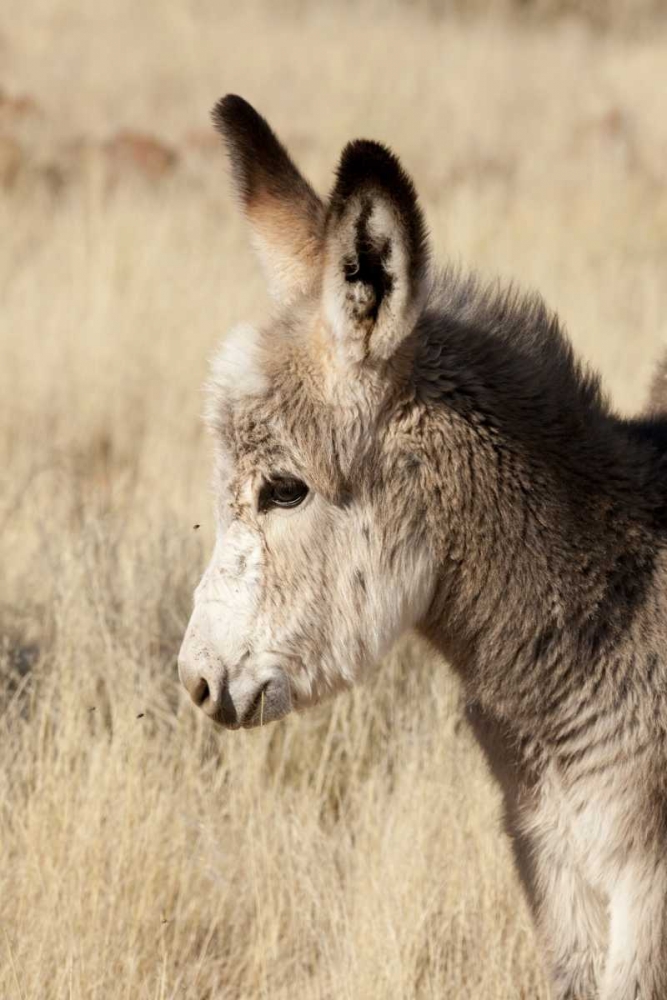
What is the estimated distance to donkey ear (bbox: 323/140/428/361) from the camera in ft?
7.76

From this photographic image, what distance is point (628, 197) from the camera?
11.7 metres

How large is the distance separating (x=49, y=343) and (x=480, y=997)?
17.3 feet

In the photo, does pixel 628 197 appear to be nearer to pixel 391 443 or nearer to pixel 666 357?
pixel 666 357

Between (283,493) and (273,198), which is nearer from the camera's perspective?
(283,493)

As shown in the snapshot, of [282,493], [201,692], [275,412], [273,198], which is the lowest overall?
[201,692]

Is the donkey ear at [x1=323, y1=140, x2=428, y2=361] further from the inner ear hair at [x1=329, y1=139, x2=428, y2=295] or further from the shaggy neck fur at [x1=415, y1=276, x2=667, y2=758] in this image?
the shaggy neck fur at [x1=415, y1=276, x2=667, y2=758]

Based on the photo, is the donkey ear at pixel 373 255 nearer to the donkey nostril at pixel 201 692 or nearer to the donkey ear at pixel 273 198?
the donkey ear at pixel 273 198

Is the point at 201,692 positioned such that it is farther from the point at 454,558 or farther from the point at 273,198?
the point at 273,198

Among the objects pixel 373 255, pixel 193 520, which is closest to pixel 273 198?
pixel 373 255

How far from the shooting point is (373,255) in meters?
2.50

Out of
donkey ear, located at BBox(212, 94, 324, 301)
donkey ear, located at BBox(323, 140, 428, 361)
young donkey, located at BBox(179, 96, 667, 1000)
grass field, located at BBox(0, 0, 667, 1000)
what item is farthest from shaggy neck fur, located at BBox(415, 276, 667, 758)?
grass field, located at BBox(0, 0, 667, 1000)

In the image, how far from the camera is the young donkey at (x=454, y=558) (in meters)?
2.57

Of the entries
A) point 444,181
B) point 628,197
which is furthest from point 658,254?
point 444,181

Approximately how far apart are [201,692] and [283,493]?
41 centimetres
